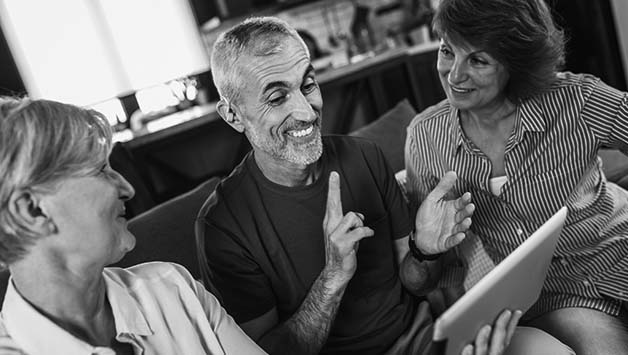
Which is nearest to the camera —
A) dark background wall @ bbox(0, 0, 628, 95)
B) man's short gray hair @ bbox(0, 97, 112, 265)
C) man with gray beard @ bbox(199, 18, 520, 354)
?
man's short gray hair @ bbox(0, 97, 112, 265)

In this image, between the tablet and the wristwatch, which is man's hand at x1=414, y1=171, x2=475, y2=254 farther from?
the tablet

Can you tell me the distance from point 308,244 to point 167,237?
16.4 inches

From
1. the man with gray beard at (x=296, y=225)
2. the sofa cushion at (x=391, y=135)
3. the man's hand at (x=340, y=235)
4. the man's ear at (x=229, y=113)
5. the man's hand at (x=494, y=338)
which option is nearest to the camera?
the man's hand at (x=494, y=338)

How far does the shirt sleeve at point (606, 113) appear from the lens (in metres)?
1.41

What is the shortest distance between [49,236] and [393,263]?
884 millimetres

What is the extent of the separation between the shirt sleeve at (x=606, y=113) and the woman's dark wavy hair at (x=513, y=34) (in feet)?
0.37

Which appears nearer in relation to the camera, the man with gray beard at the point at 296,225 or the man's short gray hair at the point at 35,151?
the man's short gray hair at the point at 35,151

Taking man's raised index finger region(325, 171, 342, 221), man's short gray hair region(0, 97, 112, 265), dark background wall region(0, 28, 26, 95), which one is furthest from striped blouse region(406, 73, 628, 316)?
dark background wall region(0, 28, 26, 95)

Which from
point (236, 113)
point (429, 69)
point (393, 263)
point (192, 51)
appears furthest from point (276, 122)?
point (192, 51)

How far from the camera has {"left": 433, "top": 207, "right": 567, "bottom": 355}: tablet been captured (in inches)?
33.9

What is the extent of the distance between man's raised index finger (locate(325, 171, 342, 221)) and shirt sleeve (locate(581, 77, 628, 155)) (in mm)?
703

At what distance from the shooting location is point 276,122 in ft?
4.35

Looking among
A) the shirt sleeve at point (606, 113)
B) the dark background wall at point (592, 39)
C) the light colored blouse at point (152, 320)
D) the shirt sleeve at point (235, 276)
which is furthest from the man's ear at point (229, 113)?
the dark background wall at point (592, 39)

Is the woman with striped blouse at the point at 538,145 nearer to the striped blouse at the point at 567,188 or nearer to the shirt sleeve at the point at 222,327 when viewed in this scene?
the striped blouse at the point at 567,188
